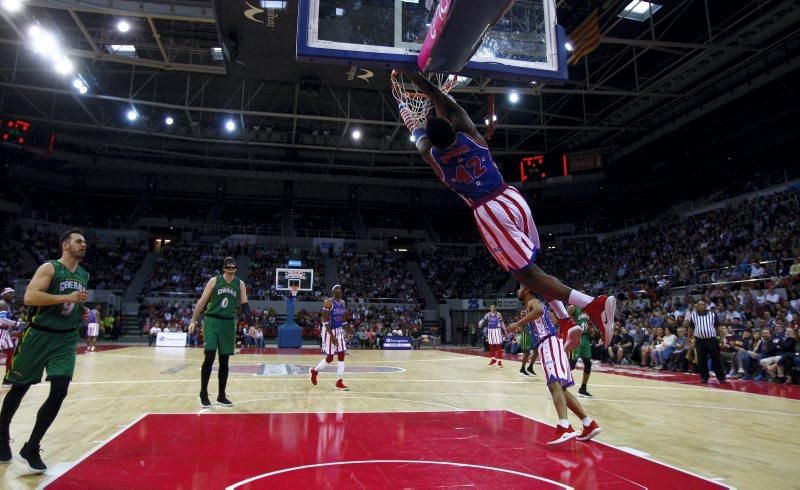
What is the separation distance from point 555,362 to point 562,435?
0.81m

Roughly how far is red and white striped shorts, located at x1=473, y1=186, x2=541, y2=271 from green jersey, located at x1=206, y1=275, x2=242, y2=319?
4.35 metres

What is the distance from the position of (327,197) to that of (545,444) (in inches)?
1369

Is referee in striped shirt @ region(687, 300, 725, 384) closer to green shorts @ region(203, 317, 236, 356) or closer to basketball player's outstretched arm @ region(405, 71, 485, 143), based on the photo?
basketball player's outstretched arm @ region(405, 71, 485, 143)

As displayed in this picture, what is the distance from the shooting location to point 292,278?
81.5 feet

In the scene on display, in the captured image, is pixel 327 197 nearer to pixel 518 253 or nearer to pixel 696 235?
pixel 696 235

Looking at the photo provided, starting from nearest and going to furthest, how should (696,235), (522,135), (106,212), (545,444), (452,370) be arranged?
(545,444), (452,370), (696,235), (522,135), (106,212)

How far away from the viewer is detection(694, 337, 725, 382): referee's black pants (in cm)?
1116

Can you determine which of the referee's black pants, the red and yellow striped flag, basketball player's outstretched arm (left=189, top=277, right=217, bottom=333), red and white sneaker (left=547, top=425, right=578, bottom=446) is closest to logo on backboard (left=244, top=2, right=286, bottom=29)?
the red and yellow striped flag

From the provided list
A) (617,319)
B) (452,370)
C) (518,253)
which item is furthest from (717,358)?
(518,253)

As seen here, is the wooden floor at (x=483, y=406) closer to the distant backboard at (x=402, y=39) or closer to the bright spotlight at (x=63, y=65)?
the distant backboard at (x=402, y=39)

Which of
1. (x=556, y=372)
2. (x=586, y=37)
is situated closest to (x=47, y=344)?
(x=556, y=372)

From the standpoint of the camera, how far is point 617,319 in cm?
1927

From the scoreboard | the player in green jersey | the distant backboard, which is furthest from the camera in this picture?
the scoreboard

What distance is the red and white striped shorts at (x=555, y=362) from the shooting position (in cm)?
547
